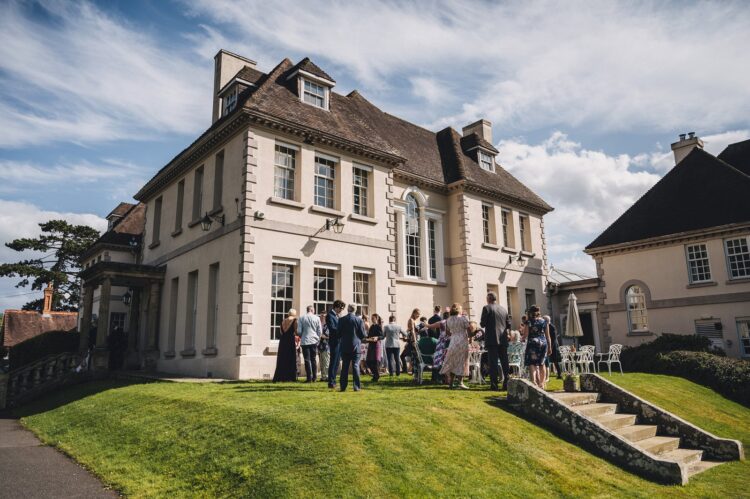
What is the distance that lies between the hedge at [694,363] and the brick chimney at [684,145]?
39.4 ft

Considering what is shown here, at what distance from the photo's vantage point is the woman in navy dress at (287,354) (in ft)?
42.4

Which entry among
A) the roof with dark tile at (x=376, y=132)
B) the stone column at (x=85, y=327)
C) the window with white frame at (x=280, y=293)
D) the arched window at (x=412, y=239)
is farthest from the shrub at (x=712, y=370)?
the stone column at (x=85, y=327)

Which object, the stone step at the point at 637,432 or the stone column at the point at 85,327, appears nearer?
the stone step at the point at 637,432

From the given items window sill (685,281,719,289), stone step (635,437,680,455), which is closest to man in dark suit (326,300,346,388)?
stone step (635,437,680,455)

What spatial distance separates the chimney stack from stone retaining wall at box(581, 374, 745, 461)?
19732mm

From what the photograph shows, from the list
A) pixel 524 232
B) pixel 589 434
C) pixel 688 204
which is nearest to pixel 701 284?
pixel 688 204

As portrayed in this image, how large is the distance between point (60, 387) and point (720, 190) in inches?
1137

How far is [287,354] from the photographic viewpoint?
13.0 m

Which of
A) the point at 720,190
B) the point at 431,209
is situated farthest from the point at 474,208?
the point at 720,190

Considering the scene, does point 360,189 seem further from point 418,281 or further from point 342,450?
point 342,450

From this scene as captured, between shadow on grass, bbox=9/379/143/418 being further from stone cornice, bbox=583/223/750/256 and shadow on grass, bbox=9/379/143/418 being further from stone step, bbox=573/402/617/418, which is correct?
stone cornice, bbox=583/223/750/256

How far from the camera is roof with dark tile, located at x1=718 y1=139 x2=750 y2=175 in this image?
1043 inches

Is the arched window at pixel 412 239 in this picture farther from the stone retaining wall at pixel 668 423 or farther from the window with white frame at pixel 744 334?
the window with white frame at pixel 744 334

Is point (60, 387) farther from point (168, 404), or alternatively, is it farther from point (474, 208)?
point (474, 208)
